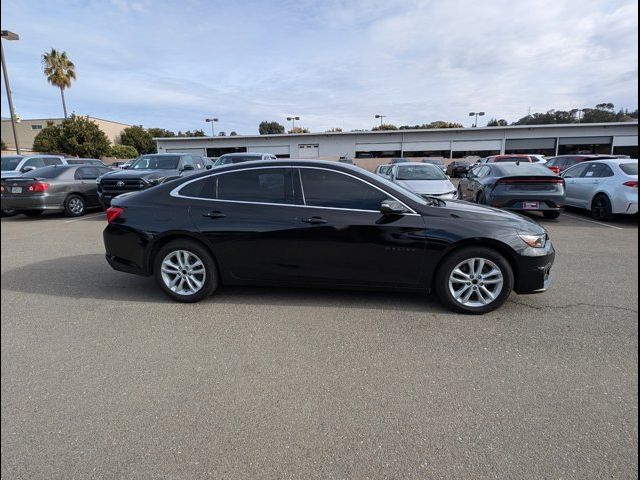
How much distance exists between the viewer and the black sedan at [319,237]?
12.4ft

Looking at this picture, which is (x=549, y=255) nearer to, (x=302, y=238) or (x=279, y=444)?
(x=302, y=238)

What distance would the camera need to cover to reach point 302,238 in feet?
12.8

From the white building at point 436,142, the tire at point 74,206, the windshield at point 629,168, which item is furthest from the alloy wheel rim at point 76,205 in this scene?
the white building at point 436,142

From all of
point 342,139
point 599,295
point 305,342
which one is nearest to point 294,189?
point 305,342

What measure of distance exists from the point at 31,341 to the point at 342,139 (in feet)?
156

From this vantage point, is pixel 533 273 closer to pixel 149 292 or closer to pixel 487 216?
pixel 487 216

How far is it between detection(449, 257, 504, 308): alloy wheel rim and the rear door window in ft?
3.46

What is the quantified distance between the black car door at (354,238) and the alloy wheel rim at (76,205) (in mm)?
9407

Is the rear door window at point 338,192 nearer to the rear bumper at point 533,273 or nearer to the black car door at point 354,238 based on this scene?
the black car door at point 354,238

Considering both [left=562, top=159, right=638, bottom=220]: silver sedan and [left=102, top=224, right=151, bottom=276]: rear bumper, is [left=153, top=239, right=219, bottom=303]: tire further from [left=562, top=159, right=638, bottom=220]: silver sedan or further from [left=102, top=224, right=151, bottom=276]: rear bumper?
[left=562, top=159, right=638, bottom=220]: silver sedan

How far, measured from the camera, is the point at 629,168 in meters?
8.83

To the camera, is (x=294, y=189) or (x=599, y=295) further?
(x=599, y=295)

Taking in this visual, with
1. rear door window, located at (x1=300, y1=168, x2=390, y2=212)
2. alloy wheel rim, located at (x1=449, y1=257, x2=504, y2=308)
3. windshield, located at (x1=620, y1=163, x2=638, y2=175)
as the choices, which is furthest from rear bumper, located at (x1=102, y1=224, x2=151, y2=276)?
windshield, located at (x1=620, y1=163, x2=638, y2=175)

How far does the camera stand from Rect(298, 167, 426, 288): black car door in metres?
3.81
